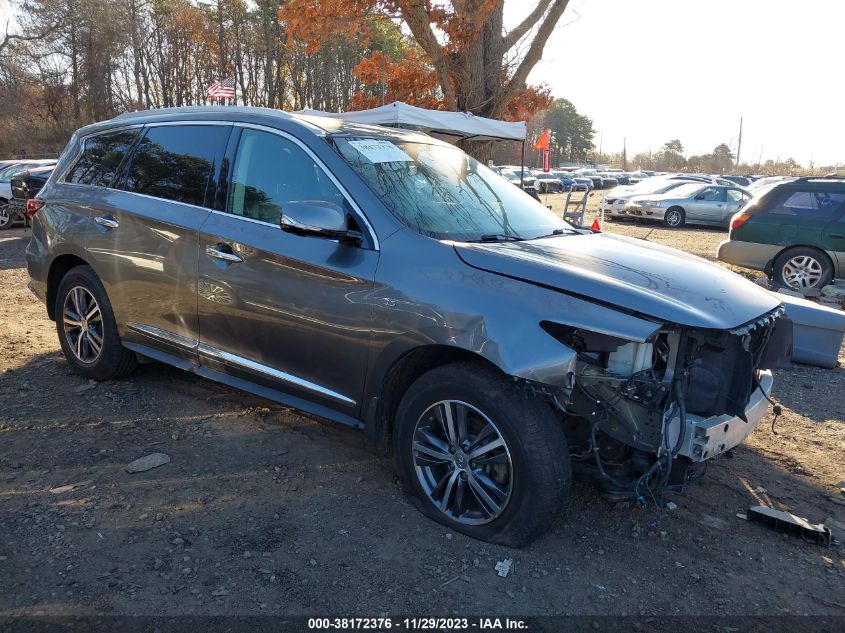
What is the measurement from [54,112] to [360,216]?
4992 centimetres

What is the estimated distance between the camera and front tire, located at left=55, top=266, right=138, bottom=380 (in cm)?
465

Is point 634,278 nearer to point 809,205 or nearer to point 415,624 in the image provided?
point 415,624

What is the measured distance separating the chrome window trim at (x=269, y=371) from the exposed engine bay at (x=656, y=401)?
117 cm

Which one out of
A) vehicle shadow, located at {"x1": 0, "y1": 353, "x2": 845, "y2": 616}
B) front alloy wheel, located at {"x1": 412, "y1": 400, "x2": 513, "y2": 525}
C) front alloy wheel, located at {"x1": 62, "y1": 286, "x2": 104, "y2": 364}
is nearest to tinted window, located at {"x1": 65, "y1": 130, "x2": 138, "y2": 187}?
front alloy wheel, located at {"x1": 62, "y1": 286, "x2": 104, "y2": 364}

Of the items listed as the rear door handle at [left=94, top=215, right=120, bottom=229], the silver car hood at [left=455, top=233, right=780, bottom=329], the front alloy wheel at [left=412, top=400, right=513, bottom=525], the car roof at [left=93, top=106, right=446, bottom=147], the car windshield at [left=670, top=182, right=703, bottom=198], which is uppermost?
the car roof at [left=93, top=106, right=446, bottom=147]

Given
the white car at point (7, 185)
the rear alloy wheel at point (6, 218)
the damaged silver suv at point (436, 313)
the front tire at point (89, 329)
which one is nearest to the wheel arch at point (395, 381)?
the damaged silver suv at point (436, 313)

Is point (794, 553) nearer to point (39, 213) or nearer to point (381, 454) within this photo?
point (381, 454)

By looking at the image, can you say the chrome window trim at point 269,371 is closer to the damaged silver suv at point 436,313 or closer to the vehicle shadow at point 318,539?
the damaged silver suv at point 436,313

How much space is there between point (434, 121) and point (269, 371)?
26.3 ft

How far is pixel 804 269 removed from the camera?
9758mm

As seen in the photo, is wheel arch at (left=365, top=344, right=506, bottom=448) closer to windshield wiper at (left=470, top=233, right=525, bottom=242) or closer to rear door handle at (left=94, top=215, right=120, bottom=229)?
windshield wiper at (left=470, top=233, right=525, bottom=242)

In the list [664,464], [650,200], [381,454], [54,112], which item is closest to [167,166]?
[381,454]

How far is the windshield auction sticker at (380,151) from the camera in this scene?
143 inches

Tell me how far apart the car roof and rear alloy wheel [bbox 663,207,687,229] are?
19.0m
